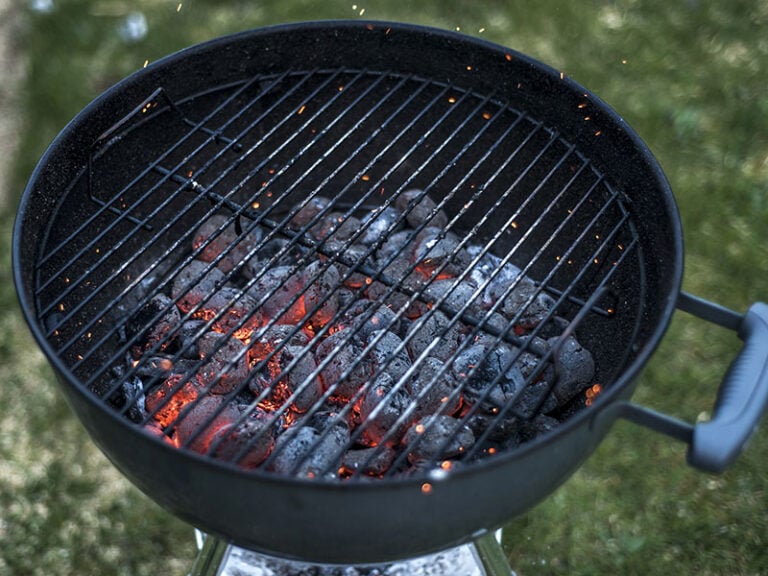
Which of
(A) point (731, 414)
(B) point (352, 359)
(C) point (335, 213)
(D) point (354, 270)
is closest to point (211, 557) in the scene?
(B) point (352, 359)

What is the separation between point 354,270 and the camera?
1.76m

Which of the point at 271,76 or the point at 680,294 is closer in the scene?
the point at 680,294

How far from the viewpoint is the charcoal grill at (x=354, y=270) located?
1340 millimetres

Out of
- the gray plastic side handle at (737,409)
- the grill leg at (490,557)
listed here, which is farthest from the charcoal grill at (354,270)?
the grill leg at (490,557)

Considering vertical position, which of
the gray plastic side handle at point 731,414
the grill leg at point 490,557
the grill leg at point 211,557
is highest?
the gray plastic side handle at point 731,414

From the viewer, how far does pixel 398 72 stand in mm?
2039

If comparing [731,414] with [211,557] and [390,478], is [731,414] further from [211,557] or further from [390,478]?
[211,557]

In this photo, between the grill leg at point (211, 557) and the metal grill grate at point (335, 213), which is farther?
the grill leg at point (211, 557)

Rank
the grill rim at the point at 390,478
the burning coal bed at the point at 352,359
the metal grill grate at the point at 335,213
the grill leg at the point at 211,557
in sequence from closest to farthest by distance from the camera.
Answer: the grill rim at the point at 390,478 → the burning coal bed at the point at 352,359 → the metal grill grate at the point at 335,213 → the grill leg at the point at 211,557

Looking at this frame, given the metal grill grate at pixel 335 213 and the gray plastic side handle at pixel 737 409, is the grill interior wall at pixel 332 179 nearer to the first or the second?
the metal grill grate at pixel 335 213

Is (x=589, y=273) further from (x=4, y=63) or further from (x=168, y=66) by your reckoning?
(x=4, y=63)

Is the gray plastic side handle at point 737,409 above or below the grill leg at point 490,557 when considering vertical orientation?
above

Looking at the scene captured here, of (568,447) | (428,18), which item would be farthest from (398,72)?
(428,18)

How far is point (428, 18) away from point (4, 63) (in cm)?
175
